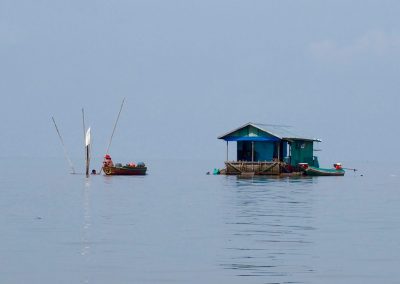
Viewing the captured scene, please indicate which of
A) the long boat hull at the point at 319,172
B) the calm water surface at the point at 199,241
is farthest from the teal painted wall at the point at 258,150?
the calm water surface at the point at 199,241

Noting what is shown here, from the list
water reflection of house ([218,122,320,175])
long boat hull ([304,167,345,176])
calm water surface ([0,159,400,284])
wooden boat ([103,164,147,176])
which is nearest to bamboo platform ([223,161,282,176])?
water reflection of house ([218,122,320,175])

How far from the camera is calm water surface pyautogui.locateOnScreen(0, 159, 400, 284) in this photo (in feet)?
75.6

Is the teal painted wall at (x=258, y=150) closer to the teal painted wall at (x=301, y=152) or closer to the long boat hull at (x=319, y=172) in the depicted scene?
the teal painted wall at (x=301, y=152)

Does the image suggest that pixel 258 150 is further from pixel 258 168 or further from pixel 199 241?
pixel 199 241

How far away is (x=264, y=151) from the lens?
8438 cm

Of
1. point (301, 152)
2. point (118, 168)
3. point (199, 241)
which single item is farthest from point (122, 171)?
point (199, 241)

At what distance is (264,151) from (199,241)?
54.3 meters

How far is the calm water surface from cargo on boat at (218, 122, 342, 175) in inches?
1100

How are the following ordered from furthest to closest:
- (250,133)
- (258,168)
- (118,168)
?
(118,168) < (250,133) < (258,168)

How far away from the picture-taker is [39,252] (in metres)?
27.0

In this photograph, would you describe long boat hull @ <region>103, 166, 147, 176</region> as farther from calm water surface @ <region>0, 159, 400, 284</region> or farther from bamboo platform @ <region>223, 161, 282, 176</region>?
calm water surface @ <region>0, 159, 400, 284</region>

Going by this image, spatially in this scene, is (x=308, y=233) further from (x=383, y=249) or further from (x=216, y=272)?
(x=216, y=272)

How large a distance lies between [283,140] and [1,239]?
5544cm

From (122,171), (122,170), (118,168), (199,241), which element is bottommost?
(199,241)
